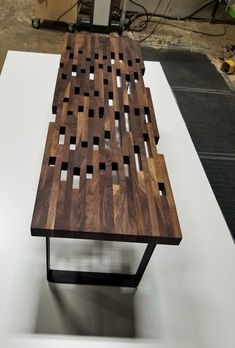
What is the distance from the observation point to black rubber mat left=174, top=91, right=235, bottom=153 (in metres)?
1.89

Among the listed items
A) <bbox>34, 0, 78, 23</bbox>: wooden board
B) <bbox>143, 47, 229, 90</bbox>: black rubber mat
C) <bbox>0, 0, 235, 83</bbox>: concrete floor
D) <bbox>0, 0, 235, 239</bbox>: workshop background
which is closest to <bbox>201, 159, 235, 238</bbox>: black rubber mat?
<bbox>0, 0, 235, 239</bbox>: workshop background

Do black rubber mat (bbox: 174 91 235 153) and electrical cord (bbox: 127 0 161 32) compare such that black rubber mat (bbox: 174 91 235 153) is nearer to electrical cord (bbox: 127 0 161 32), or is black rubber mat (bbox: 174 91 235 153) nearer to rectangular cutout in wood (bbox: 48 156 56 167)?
rectangular cutout in wood (bbox: 48 156 56 167)

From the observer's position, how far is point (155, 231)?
0.71 m

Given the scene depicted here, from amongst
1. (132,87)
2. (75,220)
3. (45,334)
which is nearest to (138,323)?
(45,334)

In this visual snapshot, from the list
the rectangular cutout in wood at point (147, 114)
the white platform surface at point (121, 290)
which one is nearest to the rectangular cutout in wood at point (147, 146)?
the rectangular cutout in wood at point (147, 114)

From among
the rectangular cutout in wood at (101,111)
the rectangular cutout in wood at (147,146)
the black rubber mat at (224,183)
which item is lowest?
the black rubber mat at (224,183)

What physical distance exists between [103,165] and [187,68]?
2053mm

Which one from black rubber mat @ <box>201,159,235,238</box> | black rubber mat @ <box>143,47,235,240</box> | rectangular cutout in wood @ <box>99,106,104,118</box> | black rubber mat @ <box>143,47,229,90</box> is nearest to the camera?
rectangular cutout in wood @ <box>99,106,104,118</box>

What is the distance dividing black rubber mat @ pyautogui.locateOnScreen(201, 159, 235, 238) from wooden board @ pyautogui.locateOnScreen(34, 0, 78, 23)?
1.96 m

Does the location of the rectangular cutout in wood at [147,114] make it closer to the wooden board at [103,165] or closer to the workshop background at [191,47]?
Result: the wooden board at [103,165]

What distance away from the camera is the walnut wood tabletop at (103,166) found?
2.31 feet

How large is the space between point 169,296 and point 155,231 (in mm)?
291

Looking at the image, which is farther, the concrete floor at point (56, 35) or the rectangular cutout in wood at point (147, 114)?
the concrete floor at point (56, 35)

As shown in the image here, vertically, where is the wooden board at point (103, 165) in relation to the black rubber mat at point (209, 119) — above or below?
above
